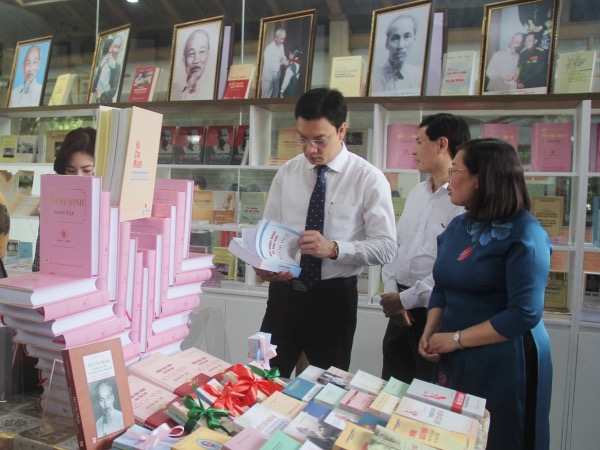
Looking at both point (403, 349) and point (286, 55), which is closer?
point (403, 349)

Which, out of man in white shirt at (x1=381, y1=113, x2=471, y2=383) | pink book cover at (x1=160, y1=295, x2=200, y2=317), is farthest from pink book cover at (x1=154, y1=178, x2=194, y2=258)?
man in white shirt at (x1=381, y1=113, x2=471, y2=383)

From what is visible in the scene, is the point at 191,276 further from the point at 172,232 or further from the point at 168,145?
the point at 168,145

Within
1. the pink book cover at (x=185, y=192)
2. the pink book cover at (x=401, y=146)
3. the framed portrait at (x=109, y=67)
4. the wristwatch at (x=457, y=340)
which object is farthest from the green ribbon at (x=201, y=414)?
the framed portrait at (x=109, y=67)

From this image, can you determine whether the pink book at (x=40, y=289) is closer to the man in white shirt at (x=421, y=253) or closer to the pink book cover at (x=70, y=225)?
the pink book cover at (x=70, y=225)

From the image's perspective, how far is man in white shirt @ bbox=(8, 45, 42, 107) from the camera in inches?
168

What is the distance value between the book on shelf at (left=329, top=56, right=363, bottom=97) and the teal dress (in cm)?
174

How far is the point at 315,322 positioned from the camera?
84.6 inches

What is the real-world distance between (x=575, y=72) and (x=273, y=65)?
1842mm

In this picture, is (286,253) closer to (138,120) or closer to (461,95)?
(138,120)

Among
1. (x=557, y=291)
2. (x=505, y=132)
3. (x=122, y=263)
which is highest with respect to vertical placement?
(x=505, y=132)

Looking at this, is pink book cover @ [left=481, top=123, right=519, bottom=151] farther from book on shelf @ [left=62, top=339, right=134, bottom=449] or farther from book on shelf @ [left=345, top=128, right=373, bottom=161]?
book on shelf @ [left=62, top=339, right=134, bottom=449]

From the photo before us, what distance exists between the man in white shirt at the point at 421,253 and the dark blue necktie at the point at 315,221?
401mm

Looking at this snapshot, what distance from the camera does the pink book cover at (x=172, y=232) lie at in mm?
1509

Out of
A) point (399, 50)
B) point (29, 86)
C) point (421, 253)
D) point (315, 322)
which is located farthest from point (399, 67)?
point (29, 86)
